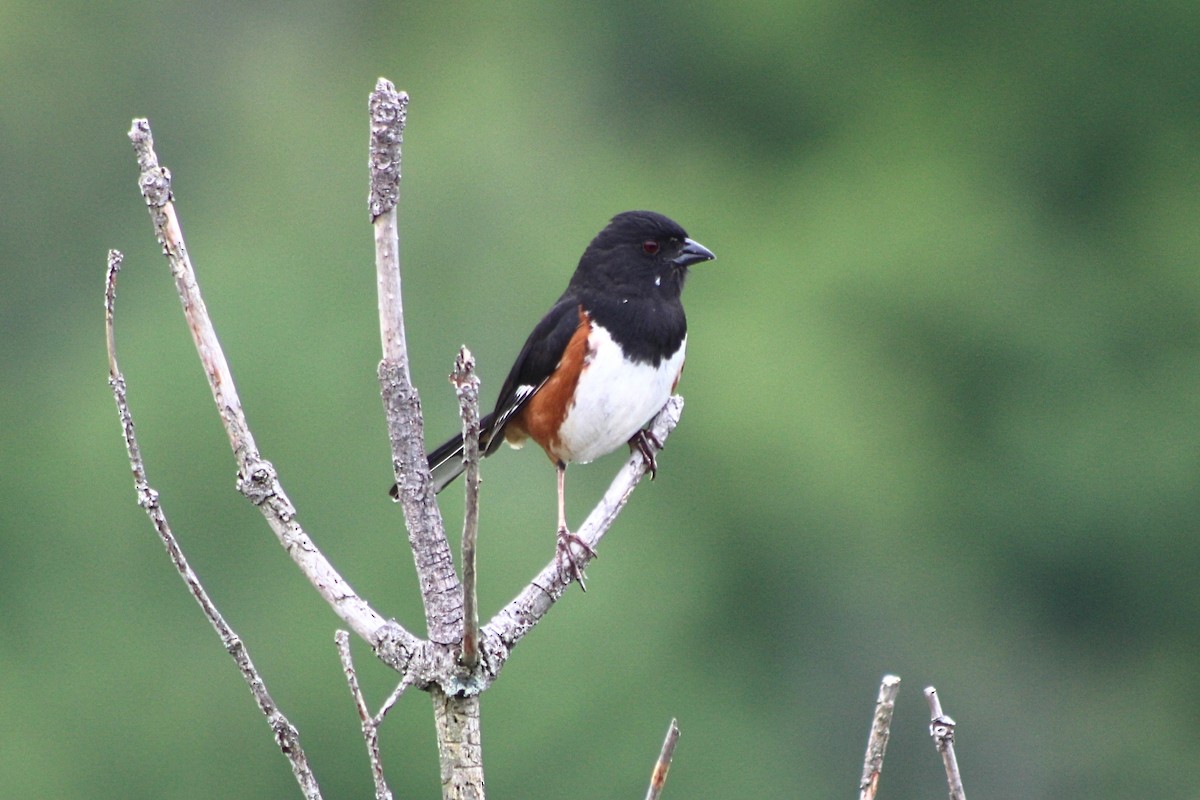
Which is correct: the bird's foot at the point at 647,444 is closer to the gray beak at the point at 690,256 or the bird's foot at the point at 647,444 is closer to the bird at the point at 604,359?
the bird at the point at 604,359

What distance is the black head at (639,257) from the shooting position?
4.57 meters

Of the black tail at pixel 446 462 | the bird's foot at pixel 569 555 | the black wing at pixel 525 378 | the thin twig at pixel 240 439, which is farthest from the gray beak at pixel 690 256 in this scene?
the thin twig at pixel 240 439

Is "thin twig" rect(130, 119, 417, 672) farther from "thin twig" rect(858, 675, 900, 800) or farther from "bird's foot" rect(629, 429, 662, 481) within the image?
"bird's foot" rect(629, 429, 662, 481)

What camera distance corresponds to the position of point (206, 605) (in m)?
2.01

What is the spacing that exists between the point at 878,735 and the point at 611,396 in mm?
2292

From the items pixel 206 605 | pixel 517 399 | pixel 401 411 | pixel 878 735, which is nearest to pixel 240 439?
pixel 401 411

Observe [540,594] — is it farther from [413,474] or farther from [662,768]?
[662,768]

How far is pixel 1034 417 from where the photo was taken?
16.9m

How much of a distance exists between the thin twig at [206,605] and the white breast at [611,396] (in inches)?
85.2

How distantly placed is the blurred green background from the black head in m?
6.88

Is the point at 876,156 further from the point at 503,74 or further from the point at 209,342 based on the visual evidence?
the point at 209,342

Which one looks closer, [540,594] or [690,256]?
[540,594]

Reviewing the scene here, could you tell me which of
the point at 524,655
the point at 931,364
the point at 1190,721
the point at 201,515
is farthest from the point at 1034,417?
the point at 201,515

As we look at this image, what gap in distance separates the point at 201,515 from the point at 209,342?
1125cm
